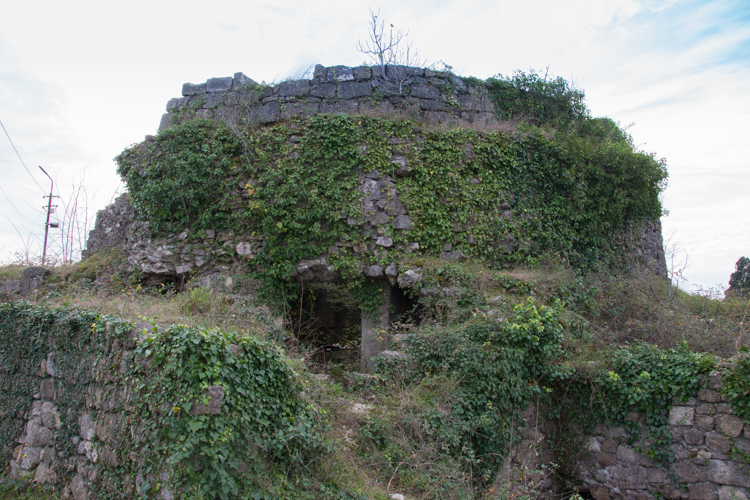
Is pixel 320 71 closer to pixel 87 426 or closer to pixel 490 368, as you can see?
pixel 490 368

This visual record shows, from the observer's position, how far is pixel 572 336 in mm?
7684

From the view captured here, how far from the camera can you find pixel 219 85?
1111 centimetres

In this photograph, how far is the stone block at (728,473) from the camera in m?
5.89

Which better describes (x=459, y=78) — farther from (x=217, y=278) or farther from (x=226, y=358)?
(x=226, y=358)

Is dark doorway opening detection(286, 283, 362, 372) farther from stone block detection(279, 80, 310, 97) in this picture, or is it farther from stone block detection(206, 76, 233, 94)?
stone block detection(206, 76, 233, 94)

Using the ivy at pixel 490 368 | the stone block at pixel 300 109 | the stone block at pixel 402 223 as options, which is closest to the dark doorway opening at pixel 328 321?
the stone block at pixel 402 223

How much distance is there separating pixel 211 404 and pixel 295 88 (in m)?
7.99

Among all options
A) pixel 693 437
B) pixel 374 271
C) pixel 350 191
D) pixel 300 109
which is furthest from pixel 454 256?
pixel 693 437

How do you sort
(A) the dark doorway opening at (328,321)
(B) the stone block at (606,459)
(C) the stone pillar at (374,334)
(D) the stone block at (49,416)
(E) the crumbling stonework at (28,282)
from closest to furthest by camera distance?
(D) the stone block at (49,416)
(B) the stone block at (606,459)
(C) the stone pillar at (374,334)
(A) the dark doorway opening at (328,321)
(E) the crumbling stonework at (28,282)

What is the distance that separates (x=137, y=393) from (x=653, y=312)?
28.2 feet

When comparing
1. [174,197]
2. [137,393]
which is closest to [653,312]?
[137,393]

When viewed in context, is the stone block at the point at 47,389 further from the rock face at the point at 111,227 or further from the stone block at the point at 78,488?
the rock face at the point at 111,227

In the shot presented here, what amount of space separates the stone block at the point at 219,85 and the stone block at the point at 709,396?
10.2m

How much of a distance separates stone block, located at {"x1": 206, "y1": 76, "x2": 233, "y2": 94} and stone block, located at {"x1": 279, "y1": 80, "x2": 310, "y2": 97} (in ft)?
4.18
